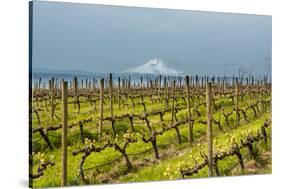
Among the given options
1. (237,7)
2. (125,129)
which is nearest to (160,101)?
(125,129)

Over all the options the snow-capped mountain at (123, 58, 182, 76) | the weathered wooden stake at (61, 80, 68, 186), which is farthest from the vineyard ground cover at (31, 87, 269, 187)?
the snow-capped mountain at (123, 58, 182, 76)

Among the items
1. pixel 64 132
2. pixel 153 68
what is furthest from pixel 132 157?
pixel 153 68

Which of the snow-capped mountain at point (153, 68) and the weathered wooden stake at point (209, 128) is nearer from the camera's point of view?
the snow-capped mountain at point (153, 68)

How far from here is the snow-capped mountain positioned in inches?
212

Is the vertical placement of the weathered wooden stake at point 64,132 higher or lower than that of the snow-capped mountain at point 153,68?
lower

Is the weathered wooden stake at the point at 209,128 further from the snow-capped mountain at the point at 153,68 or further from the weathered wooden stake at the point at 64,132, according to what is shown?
the weathered wooden stake at the point at 64,132

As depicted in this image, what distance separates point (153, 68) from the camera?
5430mm

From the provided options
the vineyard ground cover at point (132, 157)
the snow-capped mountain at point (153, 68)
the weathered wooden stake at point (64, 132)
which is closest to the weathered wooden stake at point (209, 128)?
the vineyard ground cover at point (132, 157)

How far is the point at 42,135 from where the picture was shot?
4.98m

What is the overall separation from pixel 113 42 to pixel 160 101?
0.67 m

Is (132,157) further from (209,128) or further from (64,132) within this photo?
(209,128)

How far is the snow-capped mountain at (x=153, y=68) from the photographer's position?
5387 mm

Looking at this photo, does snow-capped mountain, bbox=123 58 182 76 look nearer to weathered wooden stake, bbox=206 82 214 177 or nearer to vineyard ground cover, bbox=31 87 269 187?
vineyard ground cover, bbox=31 87 269 187
